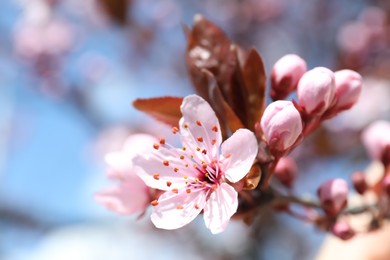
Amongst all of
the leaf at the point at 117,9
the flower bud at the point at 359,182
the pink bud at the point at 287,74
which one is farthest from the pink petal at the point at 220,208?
the leaf at the point at 117,9

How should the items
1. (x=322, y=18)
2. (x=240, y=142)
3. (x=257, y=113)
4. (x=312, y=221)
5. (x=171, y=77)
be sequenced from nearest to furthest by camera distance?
1. (x=240, y=142)
2. (x=257, y=113)
3. (x=312, y=221)
4. (x=322, y=18)
5. (x=171, y=77)

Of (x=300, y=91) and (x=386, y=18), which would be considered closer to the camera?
(x=300, y=91)

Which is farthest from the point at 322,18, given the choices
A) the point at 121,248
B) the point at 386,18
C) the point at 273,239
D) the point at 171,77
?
the point at 121,248

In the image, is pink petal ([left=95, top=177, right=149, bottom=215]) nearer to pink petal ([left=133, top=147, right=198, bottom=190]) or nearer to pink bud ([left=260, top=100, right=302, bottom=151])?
pink petal ([left=133, top=147, right=198, bottom=190])

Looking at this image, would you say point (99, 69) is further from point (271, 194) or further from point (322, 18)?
point (271, 194)

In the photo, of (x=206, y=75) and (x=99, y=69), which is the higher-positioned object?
(x=206, y=75)

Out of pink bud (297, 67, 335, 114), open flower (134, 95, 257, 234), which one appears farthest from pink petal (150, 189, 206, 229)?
pink bud (297, 67, 335, 114)
